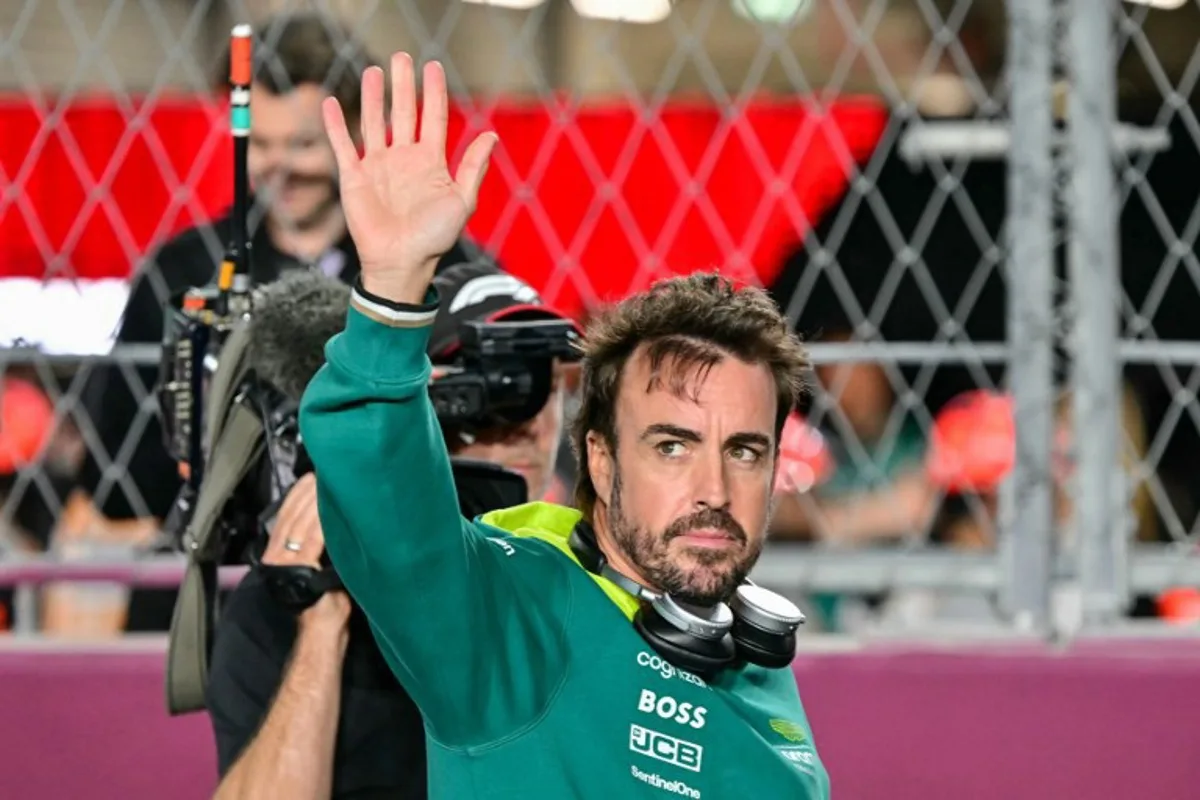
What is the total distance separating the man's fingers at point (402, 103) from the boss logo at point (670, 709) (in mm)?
540

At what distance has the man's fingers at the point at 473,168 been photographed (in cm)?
157

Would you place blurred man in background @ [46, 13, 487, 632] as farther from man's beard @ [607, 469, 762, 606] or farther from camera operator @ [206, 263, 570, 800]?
man's beard @ [607, 469, 762, 606]

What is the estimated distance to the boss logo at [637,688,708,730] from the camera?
1761mm

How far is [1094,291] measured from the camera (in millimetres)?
2717

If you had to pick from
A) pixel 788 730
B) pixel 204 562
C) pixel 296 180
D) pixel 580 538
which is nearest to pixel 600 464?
pixel 580 538

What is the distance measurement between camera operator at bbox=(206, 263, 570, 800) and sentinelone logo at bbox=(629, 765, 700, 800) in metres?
0.45

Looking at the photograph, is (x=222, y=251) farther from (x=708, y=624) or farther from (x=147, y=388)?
(x=708, y=624)

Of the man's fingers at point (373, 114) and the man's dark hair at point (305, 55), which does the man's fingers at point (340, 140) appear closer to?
the man's fingers at point (373, 114)

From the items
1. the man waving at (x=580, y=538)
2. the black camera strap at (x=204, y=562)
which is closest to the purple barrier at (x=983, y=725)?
the black camera strap at (x=204, y=562)

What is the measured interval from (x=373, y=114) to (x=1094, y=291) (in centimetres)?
143

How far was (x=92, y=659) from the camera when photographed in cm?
288

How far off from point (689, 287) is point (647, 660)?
365 mm

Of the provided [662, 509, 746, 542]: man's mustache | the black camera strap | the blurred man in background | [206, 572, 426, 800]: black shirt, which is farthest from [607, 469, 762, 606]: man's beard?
the blurred man in background

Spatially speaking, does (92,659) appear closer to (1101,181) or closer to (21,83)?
(21,83)
